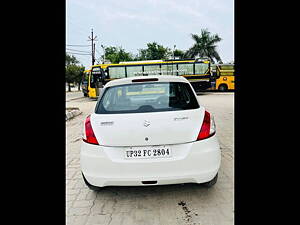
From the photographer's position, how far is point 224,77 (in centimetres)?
2416

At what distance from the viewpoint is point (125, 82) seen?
118 inches

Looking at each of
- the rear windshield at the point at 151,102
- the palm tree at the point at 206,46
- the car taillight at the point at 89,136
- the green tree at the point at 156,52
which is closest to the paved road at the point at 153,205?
the car taillight at the point at 89,136

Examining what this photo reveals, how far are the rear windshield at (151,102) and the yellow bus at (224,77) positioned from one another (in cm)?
2179

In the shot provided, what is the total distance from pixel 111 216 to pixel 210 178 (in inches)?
46.1

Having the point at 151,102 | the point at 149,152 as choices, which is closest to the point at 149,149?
the point at 149,152

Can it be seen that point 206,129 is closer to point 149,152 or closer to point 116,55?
point 149,152

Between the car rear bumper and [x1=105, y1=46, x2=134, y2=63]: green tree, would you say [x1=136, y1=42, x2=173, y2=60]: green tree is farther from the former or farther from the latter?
the car rear bumper

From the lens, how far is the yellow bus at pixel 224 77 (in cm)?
2392

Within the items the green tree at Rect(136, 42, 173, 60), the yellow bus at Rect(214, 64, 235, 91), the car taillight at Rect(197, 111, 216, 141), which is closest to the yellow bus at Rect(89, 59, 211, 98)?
the yellow bus at Rect(214, 64, 235, 91)
